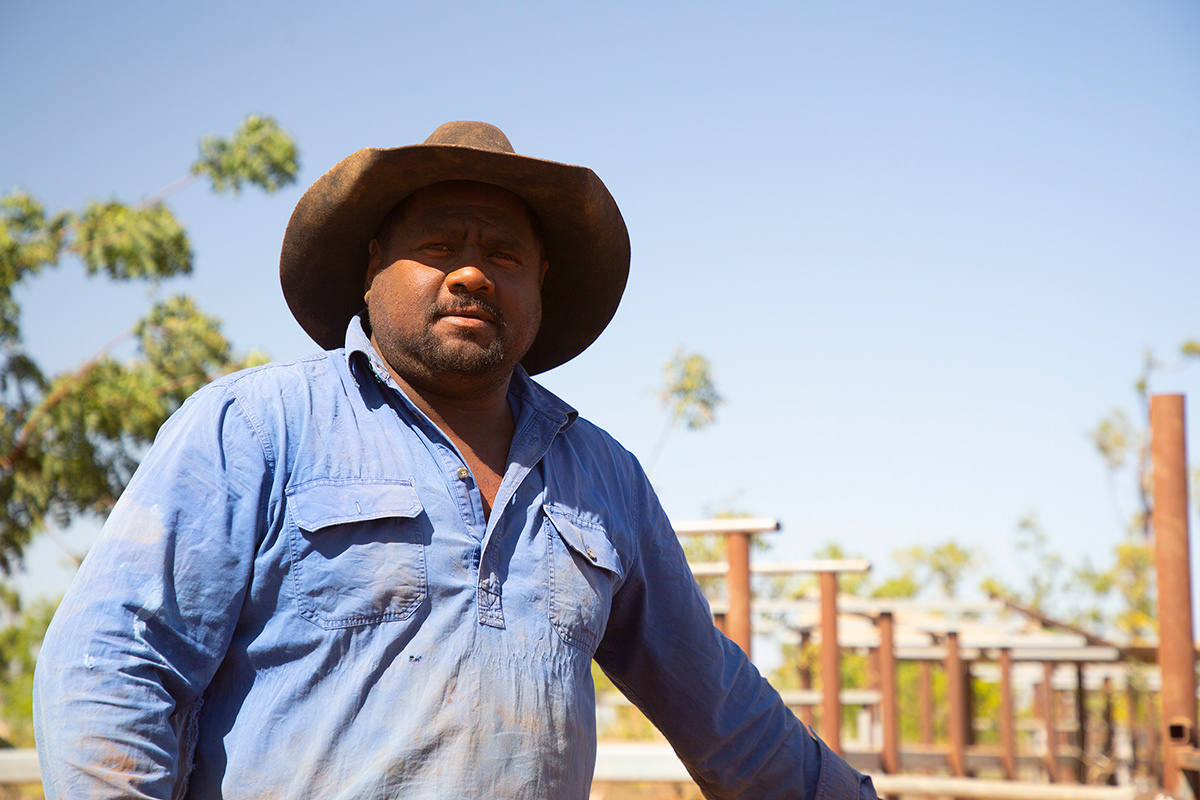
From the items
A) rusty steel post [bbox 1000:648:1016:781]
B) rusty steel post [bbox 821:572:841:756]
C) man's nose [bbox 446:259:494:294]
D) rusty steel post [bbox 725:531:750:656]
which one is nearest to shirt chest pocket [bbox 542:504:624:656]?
man's nose [bbox 446:259:494:294]

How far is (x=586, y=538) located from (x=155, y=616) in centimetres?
73

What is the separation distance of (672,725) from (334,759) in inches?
31.8

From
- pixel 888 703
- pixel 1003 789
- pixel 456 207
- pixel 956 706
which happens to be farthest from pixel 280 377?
pixel 956 706

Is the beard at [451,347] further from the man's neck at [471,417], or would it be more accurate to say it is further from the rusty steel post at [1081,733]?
the rusty steel post at [1081,733]

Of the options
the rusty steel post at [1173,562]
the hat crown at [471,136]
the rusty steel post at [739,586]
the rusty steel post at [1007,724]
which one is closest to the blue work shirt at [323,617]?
the hat crown at [471,136]

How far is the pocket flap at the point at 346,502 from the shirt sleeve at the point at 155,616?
5 cm

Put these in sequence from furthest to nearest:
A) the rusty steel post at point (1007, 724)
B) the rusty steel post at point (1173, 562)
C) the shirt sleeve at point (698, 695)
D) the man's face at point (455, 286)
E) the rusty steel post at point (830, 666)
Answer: the rusty steel post at point (1007, 724)
the rusty steel post at point (830, 666)
the rusty steel post at point (1173, 562)
the shirt sleeve at point (698, 695)
the man's face at point (455, 286)

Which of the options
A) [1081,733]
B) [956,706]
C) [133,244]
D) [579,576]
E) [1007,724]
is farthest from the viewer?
[1081,733]

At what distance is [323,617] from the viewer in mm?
1524

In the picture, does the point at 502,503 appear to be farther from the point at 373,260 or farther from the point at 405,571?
the point at 373,260

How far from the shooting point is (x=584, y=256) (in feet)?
7.59

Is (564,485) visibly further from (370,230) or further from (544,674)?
(370,230)

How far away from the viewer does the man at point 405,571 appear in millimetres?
1431

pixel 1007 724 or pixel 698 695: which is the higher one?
pixel 698 695
